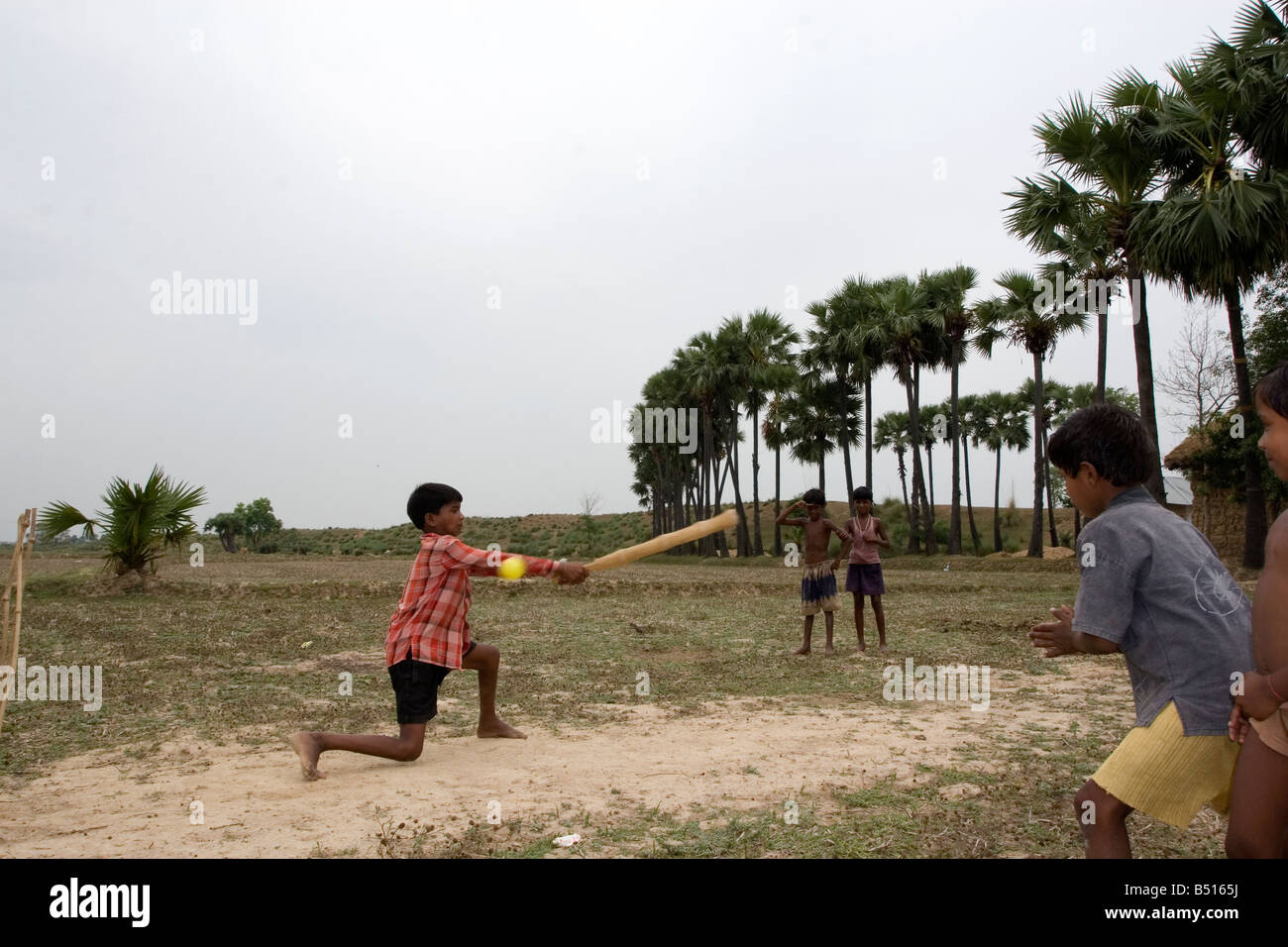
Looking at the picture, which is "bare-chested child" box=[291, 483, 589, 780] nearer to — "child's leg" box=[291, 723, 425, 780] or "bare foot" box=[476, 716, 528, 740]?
"child's leg" box=[291, 723, 425, 780]

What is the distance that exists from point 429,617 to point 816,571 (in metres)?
5.56

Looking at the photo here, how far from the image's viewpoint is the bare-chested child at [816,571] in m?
9.61

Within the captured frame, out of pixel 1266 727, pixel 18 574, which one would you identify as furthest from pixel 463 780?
pixel 1266 727

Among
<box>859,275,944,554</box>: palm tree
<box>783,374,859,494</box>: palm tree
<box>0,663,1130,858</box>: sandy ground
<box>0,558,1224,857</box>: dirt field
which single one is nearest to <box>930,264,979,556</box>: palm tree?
<box>859,275,944,554</box>: palm tree

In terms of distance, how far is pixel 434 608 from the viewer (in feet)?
16.8

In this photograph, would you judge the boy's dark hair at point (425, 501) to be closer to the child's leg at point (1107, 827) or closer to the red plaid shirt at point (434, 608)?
the red plaid shirt at point (434, 608)

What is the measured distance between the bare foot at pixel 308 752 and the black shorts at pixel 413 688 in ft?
1.51

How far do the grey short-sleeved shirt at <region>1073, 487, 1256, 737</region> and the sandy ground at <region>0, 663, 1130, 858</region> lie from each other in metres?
2.15

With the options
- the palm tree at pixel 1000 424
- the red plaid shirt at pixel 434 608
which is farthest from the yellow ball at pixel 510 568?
the palm tree at pixel 1000 424

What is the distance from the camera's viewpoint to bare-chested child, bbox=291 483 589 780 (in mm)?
4945
